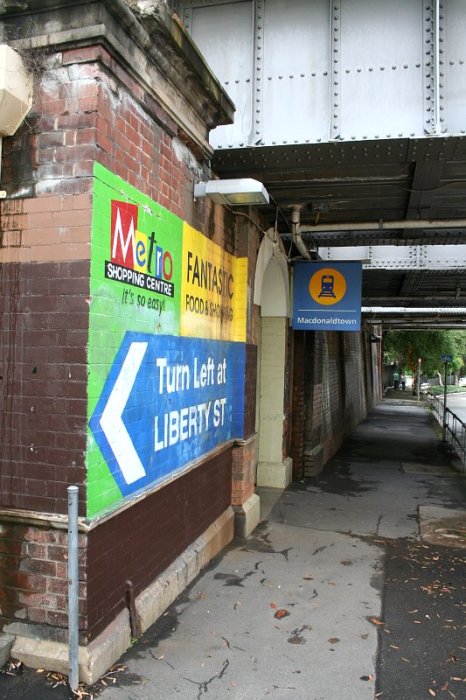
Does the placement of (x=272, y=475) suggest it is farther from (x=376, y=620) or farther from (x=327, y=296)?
(x=376, y=620)

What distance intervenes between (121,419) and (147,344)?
0.62 meters

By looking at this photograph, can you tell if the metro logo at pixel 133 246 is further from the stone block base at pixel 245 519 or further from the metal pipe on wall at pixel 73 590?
the stone block base at pixel 245 519

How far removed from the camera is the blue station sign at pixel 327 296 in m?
8.22

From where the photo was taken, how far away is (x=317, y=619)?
4473mm

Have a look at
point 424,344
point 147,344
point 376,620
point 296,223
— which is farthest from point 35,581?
point 424,344

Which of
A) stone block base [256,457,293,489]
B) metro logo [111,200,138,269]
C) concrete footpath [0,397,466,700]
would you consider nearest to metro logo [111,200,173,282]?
metro logo [111,200,138,269]

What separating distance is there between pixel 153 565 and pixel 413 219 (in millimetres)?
5494

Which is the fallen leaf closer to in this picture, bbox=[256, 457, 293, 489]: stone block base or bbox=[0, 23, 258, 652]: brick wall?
bbox=[0, 23, 258, 652]: brick wall

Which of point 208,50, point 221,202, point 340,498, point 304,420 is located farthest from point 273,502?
point 208,50

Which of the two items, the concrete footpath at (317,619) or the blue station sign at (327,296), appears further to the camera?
the blue station sign at (327,296)

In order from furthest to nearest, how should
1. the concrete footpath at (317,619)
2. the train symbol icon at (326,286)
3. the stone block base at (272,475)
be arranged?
the stone block base at (272,475) → the train symbol icon at (326,286) → the concrete footpath at (317,619)

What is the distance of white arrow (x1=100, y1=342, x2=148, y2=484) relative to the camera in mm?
3539

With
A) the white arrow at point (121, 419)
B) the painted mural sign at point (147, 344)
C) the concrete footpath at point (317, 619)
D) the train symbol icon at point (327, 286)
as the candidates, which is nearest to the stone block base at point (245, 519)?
the concrete footpath at point (317, 619)

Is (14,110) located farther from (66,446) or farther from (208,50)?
(208,50)
